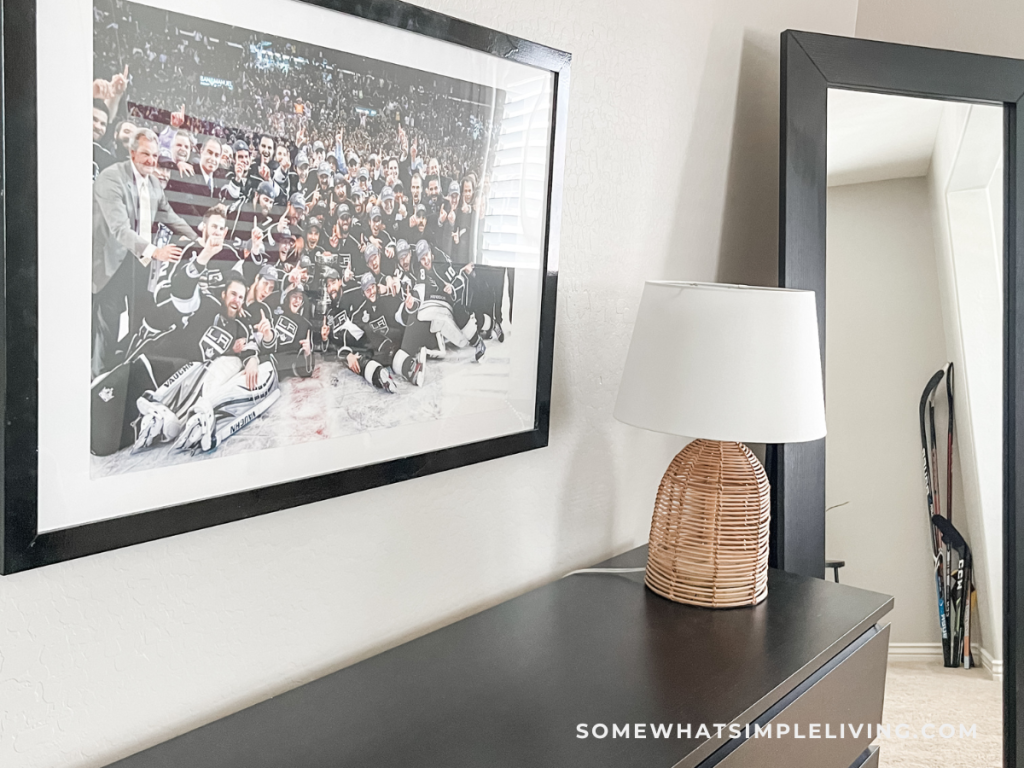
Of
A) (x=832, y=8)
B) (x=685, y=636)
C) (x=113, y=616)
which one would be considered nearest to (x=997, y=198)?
(x=832, y=8)

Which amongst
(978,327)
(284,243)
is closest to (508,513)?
(284,243)

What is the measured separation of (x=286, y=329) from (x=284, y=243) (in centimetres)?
10

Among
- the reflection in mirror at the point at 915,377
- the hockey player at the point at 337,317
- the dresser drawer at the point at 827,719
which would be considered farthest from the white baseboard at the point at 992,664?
the hockey player at the point at 337,317

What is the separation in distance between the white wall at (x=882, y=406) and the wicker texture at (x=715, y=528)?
510mm

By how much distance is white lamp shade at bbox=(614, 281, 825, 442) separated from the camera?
127cm

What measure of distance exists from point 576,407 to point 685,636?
433 millimetres

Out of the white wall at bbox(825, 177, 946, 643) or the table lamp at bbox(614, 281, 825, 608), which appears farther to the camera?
the white wall at bbox(825, 177, 946, 643)

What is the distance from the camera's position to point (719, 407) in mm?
1272

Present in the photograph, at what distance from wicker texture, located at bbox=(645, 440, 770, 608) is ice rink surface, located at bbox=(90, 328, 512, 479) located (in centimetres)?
34

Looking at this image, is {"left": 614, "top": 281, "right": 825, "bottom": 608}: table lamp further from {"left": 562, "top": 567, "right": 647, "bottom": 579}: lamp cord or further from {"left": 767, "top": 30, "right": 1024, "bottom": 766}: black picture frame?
{"left": 767, "top": 30, "right": 1024, "bottom": 766}: black picture frame

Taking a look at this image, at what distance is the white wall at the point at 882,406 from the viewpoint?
5.89ft

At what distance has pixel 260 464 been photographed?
1.01m

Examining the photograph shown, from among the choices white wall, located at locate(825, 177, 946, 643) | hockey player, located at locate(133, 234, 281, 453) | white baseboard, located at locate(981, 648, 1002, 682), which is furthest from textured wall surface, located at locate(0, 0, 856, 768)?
white baseboard, located at locate(981, 648, 1002, 682)

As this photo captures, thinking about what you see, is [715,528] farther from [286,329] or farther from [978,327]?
[978,327]
